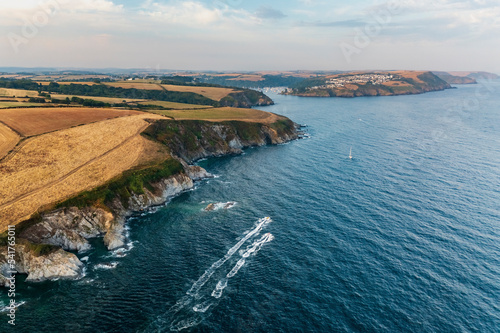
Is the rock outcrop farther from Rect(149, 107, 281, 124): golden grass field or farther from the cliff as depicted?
Rect(149, 107, 281, 124): golden grass field

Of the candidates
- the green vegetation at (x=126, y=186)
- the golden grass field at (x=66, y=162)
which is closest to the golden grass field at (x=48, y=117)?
the golden grass field at (x=66, y=162)

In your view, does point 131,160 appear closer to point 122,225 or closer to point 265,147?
point 122,225

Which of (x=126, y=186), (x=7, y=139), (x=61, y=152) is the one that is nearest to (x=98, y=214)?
(x=126, y=186)

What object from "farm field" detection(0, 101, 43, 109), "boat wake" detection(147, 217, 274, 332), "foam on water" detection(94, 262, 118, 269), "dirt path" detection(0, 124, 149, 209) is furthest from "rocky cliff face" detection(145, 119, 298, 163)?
"farm field" detection(0, 101, 43, 109)

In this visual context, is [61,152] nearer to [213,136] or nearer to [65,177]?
[65,177]

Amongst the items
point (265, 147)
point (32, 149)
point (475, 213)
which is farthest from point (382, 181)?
point (32, 149)
